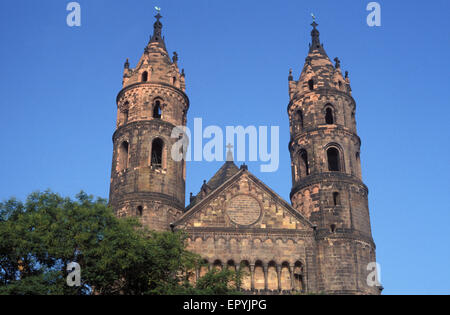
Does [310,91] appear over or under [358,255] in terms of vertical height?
over

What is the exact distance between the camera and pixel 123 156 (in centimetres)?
4206

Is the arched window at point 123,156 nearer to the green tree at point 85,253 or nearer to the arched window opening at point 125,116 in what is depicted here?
the arched window opening at point 125,116

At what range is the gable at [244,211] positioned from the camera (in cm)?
3716

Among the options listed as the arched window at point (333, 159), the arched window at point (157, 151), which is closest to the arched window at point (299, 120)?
the arched window at point (333, 159)

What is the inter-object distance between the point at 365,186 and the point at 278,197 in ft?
23.4

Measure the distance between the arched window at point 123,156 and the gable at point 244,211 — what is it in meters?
7.15

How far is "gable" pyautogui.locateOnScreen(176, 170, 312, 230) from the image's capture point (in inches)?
1463

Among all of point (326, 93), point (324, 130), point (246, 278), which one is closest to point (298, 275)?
point (246, 278)

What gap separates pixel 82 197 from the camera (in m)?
30.7

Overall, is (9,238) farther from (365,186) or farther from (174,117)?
(365,186)

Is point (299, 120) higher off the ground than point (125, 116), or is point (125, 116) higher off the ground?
point (125, 116)

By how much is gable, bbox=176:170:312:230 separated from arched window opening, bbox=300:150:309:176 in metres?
4.73

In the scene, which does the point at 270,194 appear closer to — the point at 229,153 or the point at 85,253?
the point at 85,253
